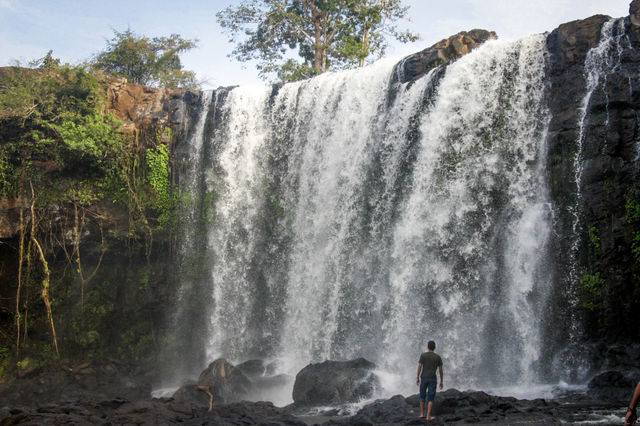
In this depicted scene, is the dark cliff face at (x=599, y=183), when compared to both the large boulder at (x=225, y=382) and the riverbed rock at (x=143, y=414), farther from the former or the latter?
the large boulder at (x=225, y=382)

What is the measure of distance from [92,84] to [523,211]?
1323 centimetres

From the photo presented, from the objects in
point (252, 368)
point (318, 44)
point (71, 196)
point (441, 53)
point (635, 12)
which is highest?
point (318, 44)

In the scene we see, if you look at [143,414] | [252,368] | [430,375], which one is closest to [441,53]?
[252,368]

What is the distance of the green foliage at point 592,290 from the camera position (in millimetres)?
12156

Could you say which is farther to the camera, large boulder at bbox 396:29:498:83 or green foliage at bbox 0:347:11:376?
large boulder at bbox 396:29:498:83

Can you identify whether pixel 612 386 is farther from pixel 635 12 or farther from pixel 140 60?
pixel 140 60

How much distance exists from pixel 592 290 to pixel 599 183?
2.35 m

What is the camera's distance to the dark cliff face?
12.0 metres

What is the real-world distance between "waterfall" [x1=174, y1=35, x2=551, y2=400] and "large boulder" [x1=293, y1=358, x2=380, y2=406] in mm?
726

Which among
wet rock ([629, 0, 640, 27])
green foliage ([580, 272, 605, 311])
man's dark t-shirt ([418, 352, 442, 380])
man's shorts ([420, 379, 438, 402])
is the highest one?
wet rock ([629, 0, 640, 27])

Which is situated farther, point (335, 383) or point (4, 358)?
point (4, 358)

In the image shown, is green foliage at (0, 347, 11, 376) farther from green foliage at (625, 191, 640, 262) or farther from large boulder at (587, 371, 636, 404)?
green foliage at (625, 191, 640, 262)

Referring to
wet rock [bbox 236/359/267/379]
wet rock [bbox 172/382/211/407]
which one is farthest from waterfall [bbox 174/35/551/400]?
wet rock [bbox 172/382/211/407]

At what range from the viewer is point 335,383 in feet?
39.3
